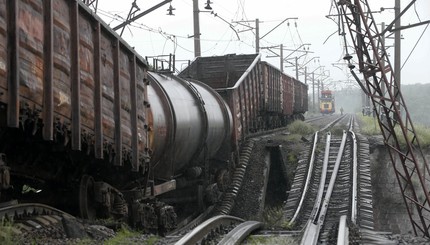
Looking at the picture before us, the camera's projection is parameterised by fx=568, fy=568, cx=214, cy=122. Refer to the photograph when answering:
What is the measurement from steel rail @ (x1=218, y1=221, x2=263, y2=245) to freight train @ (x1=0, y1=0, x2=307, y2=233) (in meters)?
1.62

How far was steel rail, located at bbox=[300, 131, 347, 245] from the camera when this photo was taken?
8.53m

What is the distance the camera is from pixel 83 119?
6.92m

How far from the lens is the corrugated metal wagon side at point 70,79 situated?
5.29 m

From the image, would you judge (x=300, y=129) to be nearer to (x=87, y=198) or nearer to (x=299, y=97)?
(x=299, y=97)

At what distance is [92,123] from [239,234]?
9.38ft

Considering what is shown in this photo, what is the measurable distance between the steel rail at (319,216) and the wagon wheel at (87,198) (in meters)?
3.10

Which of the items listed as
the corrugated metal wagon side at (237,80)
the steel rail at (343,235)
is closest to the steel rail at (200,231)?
the steel rail at (343,235)

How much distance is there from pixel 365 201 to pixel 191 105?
5627mm

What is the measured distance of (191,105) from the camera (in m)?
12.6

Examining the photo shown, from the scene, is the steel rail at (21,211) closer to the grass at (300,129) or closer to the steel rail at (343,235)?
the steel rail at (343,235)

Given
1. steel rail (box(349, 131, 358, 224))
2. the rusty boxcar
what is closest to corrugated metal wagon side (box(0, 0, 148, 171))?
steel rail (box(349, 131, 358, 224))

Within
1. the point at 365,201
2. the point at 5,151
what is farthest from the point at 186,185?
the point at 5,151

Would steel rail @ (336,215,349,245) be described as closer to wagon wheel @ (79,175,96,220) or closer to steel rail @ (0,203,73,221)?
wagon wheel @ (79,175,96,220)

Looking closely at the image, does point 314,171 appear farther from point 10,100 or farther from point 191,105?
point 10,100
